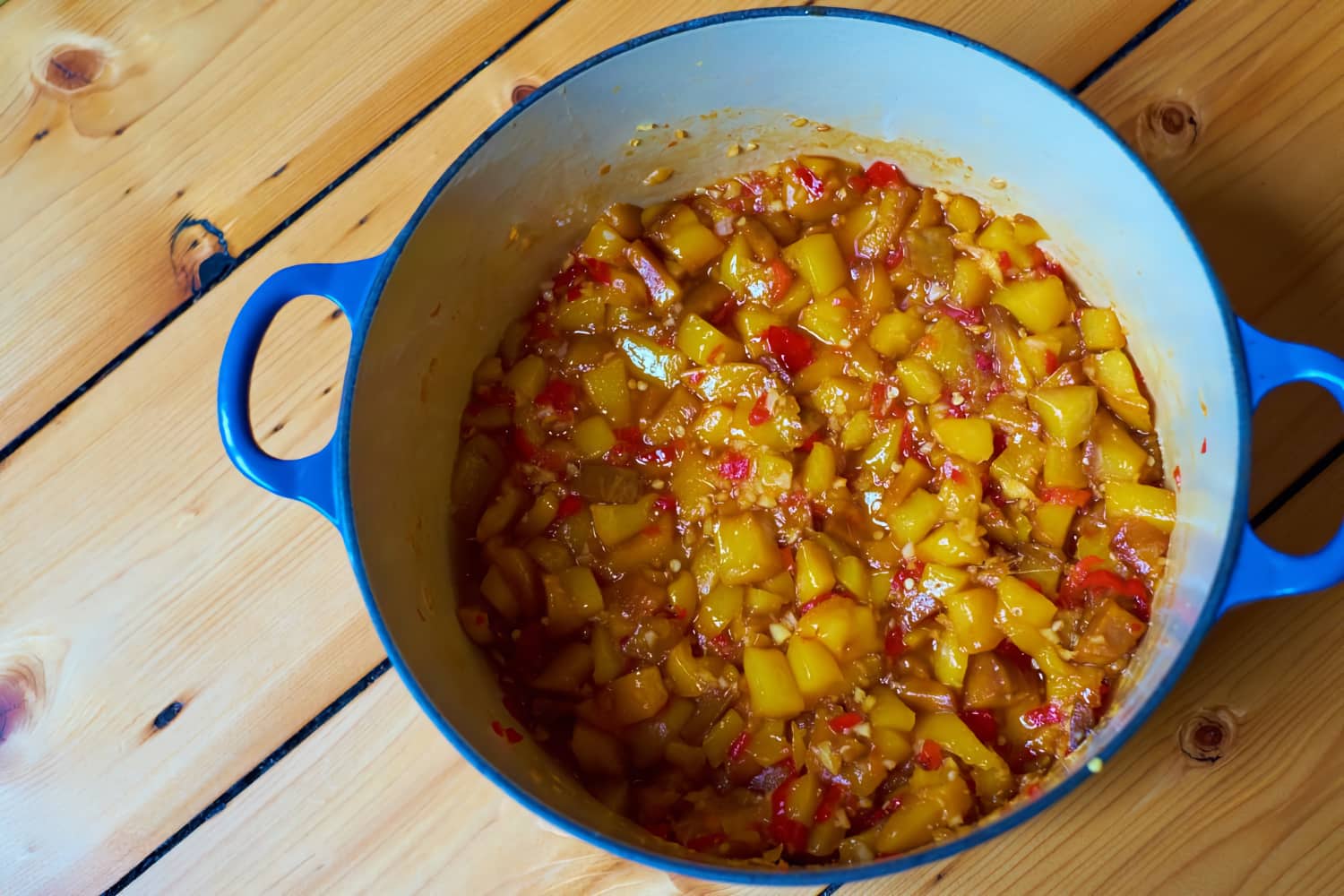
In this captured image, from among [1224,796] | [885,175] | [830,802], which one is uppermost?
[885,175]

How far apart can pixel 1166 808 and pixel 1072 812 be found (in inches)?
5.5

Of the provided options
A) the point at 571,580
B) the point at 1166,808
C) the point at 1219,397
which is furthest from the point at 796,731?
the point at 1219,397

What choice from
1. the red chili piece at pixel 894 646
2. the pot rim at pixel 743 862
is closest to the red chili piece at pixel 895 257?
the pot rim at pixel 743 862

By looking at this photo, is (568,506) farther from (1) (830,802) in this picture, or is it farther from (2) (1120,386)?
(2) (1120,386)

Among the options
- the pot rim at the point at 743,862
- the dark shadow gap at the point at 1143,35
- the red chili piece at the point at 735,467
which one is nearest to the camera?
the pot rim at the point at 743,862

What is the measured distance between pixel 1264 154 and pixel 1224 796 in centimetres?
101

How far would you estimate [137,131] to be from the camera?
179cm

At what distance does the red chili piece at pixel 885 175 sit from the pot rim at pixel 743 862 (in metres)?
0.36

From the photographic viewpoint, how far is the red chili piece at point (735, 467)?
1.55 metres

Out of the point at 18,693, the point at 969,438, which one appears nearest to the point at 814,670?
the point at 969,438

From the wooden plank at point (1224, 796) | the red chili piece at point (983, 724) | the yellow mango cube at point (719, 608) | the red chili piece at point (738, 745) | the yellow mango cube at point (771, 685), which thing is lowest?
the wooden plank at point (1224, 796)

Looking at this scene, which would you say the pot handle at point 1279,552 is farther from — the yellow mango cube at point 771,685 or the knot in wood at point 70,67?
the knot in wood at point 70,67

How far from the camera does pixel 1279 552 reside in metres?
1.15

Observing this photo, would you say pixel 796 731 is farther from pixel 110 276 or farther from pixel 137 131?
pixel 137 131
